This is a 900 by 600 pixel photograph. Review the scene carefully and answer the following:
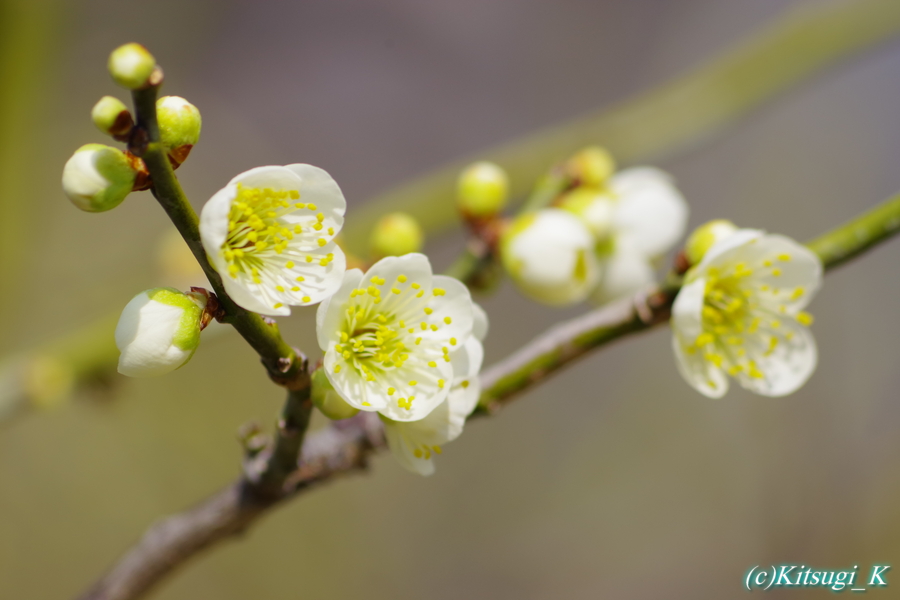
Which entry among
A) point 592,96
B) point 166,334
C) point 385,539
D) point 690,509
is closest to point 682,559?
point 690,509

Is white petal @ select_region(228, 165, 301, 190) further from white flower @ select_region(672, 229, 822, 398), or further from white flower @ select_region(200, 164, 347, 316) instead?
white flower @ select_region(672, 229, 822, 398)

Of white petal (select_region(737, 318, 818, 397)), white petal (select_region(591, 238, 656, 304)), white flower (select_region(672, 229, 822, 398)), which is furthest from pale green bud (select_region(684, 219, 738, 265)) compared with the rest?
white petal (select_region(591, 238, 656, 304))

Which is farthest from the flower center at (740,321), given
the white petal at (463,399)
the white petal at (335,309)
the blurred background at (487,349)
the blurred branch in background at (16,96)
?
the blurred branch in background at (16,96)

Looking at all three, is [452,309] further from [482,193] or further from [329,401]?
[482,193]

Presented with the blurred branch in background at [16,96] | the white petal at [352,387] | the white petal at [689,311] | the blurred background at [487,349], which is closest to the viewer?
the white petal at [352,387]

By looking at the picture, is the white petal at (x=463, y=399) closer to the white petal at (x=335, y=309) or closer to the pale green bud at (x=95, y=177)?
the white petal at (x=335, y=309)

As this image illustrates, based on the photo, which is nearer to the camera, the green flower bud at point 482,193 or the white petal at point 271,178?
the white petal at point 271,178

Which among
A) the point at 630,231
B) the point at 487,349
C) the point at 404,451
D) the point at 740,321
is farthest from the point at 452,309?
the point at 487,349
